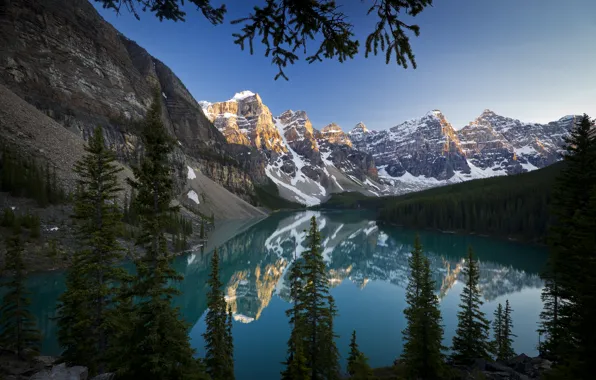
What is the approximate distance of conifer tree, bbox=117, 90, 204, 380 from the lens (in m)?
8.11

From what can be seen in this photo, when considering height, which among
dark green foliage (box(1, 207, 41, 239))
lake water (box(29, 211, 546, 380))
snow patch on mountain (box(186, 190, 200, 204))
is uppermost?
snow patch on mountain (box(186, 190, 200, 204))

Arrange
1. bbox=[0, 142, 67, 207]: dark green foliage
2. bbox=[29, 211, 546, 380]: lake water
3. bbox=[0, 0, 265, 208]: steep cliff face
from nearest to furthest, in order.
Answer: bbox=[29, 211, 546, 380]: lake water, bbox=[0, 142, 67, 207]: dark green foliage, bbox=[0, 0, 265, 208]: steep cliff face

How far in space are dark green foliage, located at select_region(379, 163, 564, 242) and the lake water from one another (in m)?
9.17

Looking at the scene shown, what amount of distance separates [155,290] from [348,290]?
37.7 metres

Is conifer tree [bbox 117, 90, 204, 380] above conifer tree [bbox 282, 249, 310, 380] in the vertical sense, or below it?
above

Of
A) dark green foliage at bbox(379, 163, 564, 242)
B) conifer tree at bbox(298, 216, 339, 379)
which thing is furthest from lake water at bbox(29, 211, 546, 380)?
dark green foliage at bbox(379, 163, 564, 242)

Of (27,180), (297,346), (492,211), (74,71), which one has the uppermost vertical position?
(74,71)

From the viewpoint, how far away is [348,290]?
42.4 m

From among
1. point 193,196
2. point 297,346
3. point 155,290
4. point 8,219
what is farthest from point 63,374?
point 193,196

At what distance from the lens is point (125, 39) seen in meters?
191

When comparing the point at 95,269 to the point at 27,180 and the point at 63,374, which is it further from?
the point at 27,180

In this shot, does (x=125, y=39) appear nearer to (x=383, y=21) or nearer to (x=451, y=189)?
(x=451, y=189)

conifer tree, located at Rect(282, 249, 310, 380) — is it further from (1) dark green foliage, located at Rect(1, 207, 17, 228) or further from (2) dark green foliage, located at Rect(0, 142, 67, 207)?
(2) dark green foliage, located at Rect(0, 142, 67, 207)

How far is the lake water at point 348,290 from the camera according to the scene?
25.5m
